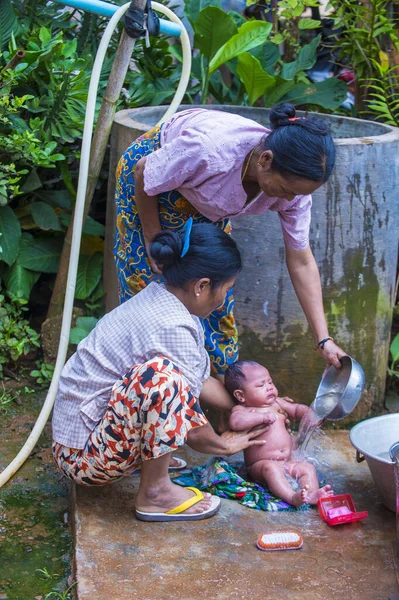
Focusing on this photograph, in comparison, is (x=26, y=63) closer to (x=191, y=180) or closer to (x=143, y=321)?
(x=191, y=180)

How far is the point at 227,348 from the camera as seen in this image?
3.13 m

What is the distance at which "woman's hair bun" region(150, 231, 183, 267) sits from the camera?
2.52 meters

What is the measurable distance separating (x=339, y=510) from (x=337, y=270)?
3.38ft

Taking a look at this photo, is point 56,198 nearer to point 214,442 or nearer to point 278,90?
point 278,90

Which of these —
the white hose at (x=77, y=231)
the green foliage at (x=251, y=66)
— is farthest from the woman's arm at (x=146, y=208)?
the green foliage at (x=251, y=66)

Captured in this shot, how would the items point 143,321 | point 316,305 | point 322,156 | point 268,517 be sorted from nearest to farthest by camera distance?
point 322,156
point 143,321
point 268,517
point 316,305

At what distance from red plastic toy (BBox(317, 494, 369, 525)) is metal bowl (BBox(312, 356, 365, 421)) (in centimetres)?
31

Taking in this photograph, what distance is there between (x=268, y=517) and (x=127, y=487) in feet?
1.68

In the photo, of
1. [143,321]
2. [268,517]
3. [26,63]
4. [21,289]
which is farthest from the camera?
[21,289]

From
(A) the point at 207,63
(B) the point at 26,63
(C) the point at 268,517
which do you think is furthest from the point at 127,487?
(A) the point at 207,63

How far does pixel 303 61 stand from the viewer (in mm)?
4496

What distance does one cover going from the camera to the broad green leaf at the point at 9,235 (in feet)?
12.4

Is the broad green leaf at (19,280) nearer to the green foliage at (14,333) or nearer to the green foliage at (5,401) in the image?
the green foliage at (14,333)

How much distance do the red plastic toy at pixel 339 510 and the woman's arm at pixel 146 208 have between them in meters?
0.97
